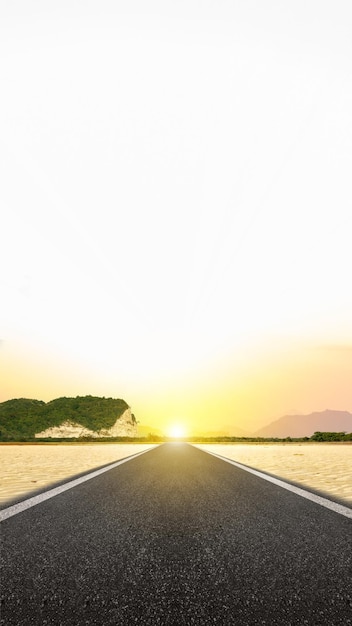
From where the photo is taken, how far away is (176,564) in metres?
2.87

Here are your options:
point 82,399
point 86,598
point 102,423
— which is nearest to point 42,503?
point 86,598

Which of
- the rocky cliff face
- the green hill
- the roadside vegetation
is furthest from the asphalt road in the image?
the green hill

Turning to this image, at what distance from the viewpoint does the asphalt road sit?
6.92ft

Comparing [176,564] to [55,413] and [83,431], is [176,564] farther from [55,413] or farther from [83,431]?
[55,413]

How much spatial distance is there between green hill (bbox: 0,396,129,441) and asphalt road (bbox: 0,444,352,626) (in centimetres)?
6852

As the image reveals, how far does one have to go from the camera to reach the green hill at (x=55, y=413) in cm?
7256

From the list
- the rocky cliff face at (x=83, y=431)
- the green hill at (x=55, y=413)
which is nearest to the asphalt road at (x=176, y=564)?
the rocky cliff face at (x=83, y=431)

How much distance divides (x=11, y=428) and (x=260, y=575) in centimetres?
7740

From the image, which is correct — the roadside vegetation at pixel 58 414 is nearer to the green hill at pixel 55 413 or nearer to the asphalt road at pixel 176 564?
the green hill at pixel 55 413

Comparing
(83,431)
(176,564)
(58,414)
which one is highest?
(58,414)

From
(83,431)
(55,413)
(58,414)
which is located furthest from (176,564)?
(55,413)

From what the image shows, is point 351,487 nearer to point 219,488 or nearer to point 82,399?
point 219,488

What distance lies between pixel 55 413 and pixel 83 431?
738 centimetres

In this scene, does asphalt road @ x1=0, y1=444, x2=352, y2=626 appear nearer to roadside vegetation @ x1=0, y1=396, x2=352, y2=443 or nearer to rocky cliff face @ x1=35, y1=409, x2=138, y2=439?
roadside vegetation @ x1=0, y1=396, x2=352, y2=443
